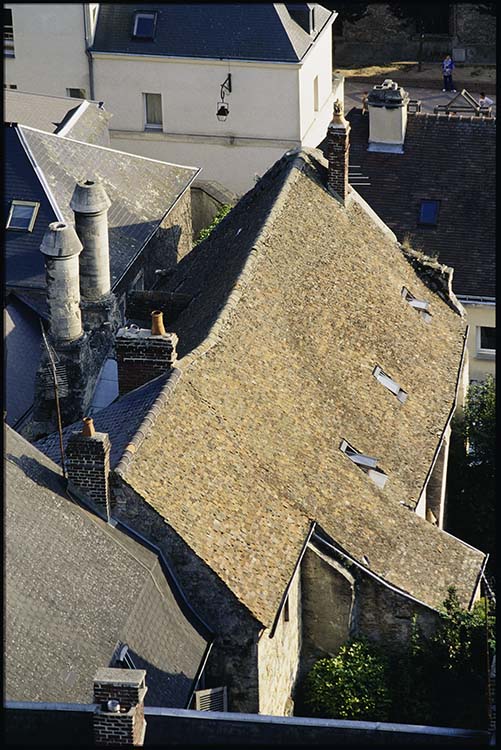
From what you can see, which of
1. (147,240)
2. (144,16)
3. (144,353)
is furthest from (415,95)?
(144,353)

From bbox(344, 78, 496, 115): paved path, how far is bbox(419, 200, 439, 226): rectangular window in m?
23.5

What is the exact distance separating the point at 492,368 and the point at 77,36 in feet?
70.1

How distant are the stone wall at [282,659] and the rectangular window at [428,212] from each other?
800 inches

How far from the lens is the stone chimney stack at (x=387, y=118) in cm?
4666

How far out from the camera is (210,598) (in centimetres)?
2588

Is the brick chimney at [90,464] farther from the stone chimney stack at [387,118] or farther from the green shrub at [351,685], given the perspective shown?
the stone chimney stack at [387,118]

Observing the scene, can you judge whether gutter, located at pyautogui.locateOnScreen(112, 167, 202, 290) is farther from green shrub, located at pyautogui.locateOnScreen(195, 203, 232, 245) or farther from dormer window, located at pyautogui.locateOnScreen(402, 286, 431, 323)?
dormer window, located at pyautogui.locateOnScreen(402, 286, 431, 323)

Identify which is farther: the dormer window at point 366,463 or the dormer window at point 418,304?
the dormer window at point 418,304

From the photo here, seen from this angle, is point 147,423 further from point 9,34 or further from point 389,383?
point 9,34

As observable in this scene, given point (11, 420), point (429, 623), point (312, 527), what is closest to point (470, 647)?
point (429, 623)

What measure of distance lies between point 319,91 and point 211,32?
210 inches

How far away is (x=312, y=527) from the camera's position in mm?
28141

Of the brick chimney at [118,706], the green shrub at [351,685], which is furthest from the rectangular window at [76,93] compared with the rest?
the brick chimney at [118,706]

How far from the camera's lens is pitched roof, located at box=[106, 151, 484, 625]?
1051 inches
